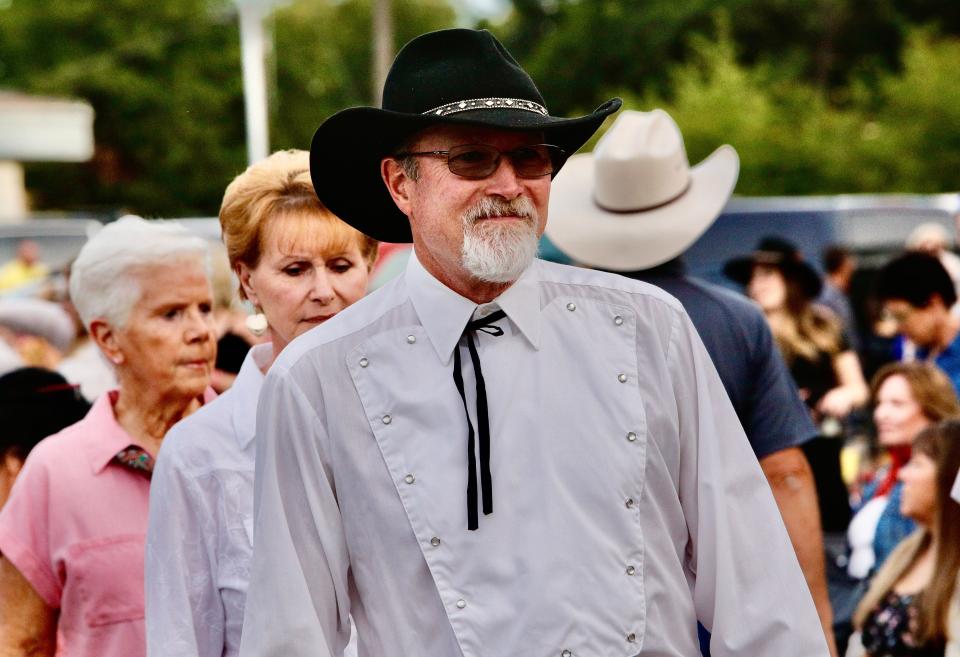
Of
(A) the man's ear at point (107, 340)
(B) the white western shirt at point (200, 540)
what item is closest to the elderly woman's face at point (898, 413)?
(A) the man's ear at point (107, 340)

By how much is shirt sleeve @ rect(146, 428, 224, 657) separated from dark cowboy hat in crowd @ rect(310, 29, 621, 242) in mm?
700

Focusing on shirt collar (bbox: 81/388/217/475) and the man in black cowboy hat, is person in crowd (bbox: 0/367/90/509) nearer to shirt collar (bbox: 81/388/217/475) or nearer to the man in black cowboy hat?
shirt collar (bbox: 81/388/217/475)

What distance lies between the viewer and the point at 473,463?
2.40 meters

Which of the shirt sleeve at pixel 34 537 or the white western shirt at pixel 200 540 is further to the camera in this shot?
the shirt sleeve at pixel 34 537

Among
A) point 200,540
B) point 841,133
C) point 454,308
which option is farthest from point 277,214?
point 841,133

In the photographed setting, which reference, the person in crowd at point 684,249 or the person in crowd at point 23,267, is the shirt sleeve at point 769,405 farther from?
the person in crowd at point 23,267

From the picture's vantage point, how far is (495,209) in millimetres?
2508

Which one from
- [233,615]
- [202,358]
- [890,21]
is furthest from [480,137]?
[890,21]

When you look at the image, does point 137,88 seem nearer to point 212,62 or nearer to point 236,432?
point 212,62

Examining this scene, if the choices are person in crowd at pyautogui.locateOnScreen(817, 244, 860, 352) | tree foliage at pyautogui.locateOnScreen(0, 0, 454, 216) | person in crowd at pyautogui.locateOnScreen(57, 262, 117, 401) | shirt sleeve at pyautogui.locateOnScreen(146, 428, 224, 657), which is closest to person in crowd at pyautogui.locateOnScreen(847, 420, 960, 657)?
shirt sleeve at pyautogui.locateOnScreen(146, 428, 224, 657)

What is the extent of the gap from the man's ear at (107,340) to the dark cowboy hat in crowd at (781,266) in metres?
5.72

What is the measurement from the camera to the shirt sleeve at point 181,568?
2.89 m

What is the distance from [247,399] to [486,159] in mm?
943

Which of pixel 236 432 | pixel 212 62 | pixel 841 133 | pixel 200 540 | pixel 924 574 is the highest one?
pixel 212 62
